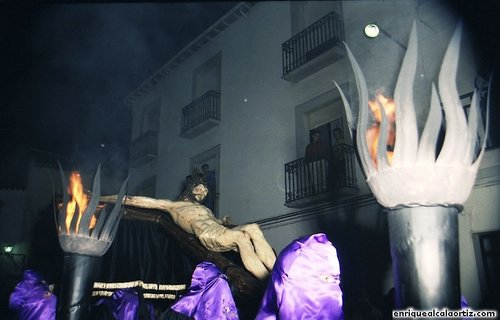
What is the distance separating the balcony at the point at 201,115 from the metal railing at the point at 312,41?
3.13 meters

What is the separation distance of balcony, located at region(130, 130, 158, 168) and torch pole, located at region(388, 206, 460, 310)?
13.7 metres

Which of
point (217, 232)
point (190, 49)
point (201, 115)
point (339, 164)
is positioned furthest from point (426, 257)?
point (190, 49)

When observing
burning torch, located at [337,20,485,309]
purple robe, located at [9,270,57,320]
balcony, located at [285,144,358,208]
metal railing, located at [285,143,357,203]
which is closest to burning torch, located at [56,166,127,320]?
purple robe, located at [9,270,57,320]

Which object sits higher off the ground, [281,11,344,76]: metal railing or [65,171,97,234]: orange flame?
[281,11,344,76]: metal railing

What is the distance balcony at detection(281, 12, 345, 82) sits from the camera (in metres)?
8.91

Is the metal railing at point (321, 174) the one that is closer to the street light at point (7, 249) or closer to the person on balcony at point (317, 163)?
the person on balcony at point (317, 163)

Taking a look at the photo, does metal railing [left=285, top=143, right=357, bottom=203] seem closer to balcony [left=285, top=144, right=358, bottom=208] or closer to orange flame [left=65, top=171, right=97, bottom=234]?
balcony [left=285, top=144, right=358, bottom=208]

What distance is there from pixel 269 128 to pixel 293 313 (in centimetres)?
865

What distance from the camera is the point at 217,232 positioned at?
17.0 feet

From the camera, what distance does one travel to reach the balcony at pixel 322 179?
8.16 m

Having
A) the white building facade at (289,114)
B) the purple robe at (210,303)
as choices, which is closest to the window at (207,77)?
the white building facade at (289,114)

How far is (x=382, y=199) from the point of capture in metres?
1.90

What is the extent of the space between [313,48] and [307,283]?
8.50 m

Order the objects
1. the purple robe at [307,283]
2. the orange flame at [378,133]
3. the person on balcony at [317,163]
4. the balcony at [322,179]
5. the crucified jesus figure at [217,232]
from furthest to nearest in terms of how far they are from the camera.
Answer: the person on balcony at [317,163]
the balcony at [322,179]
the crucified jesus figure at [217,232]
the purple robe at [307,283]
the orange flame at [378,133]
